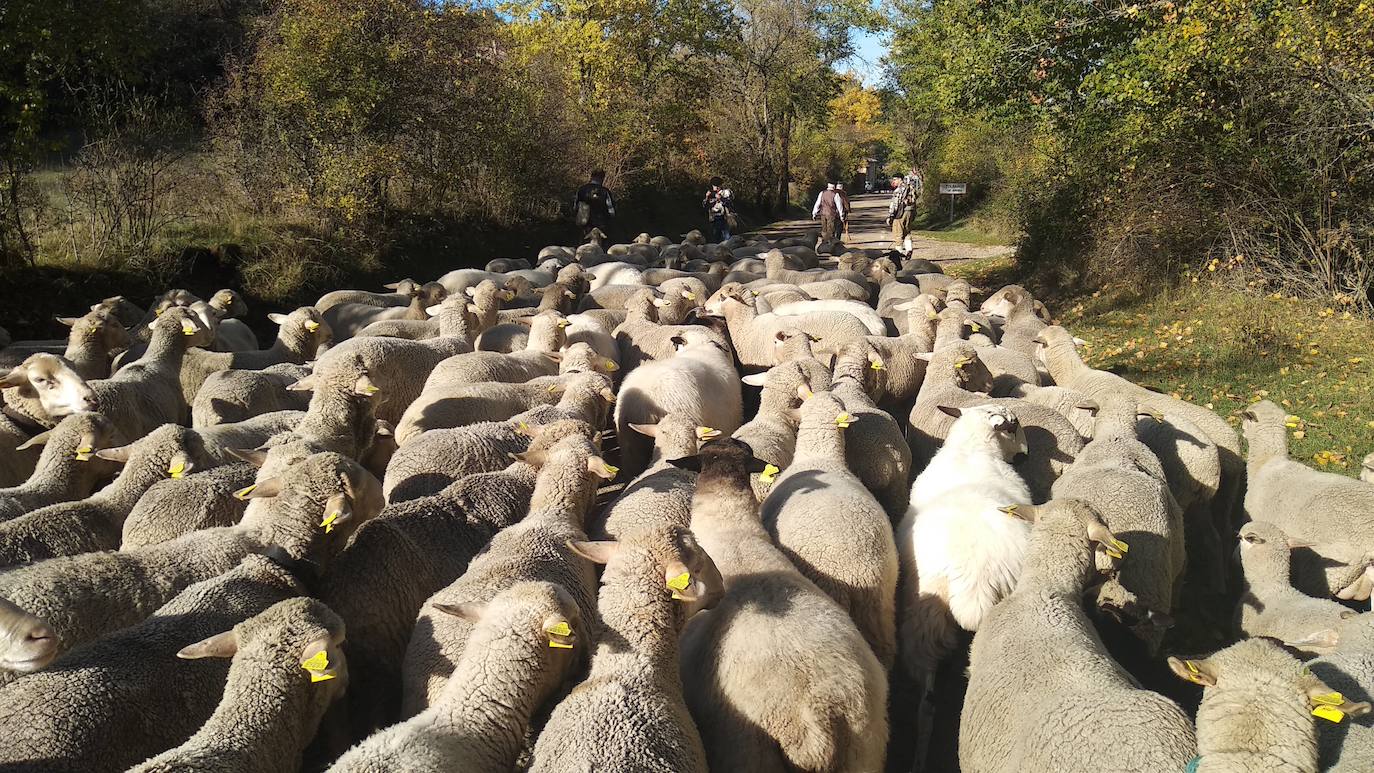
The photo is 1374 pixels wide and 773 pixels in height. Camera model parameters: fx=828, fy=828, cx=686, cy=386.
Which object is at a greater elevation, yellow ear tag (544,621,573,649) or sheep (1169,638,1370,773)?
yellow ear tag (544,621,573,649)

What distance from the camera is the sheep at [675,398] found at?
6.44 m

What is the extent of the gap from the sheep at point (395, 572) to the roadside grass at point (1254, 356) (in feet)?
21.5

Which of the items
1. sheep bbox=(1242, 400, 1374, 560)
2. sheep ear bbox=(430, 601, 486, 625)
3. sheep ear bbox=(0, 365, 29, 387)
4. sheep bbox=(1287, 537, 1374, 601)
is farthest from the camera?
sheep ear bbox=(0, 365, 29, 387)

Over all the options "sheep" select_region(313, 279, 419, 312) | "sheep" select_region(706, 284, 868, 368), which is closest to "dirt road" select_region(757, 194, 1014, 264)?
"sheep" select_region(706, 284, 868, 368)

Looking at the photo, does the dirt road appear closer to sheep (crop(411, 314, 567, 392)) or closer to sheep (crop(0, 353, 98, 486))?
sheep (crop(411, 314, 567, 392))

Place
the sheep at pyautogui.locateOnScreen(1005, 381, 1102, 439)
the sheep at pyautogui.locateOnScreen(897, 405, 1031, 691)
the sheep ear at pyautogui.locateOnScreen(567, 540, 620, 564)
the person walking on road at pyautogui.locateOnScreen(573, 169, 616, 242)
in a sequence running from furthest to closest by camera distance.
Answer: the person walking on road at pyautogui.locateOnScreen(573, 169, 616, 242) < the sheep at pyautogui.locateOnScreen(1005, 381, 1102, 439) < the sheep at pyautogui.locateOnScreen(897, 405, 1031, 691) < the sheep ear at pyautogui.locateOnScreen(567, 540, 620, 564)

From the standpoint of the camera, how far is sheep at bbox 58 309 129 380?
745cm

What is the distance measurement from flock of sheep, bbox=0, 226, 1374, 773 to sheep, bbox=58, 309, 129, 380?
0.03 meters

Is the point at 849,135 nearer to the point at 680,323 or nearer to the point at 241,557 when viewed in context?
the point at 680,323

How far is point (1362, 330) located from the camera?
945 centimetres

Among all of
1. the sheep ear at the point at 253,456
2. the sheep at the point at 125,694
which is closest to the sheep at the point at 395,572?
the sheep at the point at 125,694

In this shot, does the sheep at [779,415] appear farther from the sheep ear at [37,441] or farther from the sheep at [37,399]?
the sheep at [37,399]

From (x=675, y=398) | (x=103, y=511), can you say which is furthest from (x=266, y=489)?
(x=675, y=398)

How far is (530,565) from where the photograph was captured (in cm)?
379
